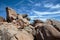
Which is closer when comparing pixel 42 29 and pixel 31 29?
pixel 42 29

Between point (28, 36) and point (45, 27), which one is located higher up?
point (45, 27)

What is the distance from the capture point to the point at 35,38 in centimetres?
1600

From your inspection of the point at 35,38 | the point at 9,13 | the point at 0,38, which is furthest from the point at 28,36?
the point at 9,13

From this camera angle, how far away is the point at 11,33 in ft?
46.3

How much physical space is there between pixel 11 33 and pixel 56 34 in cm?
423

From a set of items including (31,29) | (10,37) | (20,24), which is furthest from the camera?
(20,24)

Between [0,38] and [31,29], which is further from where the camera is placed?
[31,29]

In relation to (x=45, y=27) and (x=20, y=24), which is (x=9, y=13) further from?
(x=45, y=27)

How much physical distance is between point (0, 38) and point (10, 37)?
3.35 feet

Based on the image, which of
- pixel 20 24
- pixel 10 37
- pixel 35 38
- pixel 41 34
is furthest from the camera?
pixel 20 24

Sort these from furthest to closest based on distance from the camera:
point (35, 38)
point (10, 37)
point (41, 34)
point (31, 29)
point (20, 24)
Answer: point (20, 24) < point (31, 29) < point (35, 38) < point (41, 34) < point (10, 37)

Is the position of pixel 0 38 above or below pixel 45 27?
Result: below

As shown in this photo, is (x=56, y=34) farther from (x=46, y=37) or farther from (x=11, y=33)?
(x=11, y=33)

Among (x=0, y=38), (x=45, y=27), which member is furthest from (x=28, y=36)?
(x=0, y=38)
